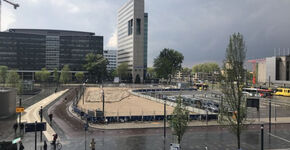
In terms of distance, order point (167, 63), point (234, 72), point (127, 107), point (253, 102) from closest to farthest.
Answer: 1. point (234, 72)
2. point (253, 102)
3. point (127, 107)
4. point (167, 63)

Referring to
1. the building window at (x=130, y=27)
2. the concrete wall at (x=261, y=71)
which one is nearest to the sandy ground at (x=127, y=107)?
the building window at (x=130, y=27)

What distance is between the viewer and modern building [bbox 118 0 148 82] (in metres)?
137

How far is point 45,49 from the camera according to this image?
15450 cm

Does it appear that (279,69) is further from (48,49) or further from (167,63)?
(48,49)

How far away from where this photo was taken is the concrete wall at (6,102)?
3581 centimetres

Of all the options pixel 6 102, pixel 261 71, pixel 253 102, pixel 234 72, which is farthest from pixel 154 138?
pixel 261 71

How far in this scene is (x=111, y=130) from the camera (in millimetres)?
30547

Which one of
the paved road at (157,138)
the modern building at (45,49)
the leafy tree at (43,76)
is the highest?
the modern building at (45,49)

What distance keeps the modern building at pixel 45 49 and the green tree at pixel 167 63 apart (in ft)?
162

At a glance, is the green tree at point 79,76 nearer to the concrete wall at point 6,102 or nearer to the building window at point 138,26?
the building window at point 138,26

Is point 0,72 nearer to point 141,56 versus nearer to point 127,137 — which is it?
point 141,56

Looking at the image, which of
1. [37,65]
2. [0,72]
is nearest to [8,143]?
[0,72]

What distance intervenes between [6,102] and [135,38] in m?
106

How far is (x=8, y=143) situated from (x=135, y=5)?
126 meters
